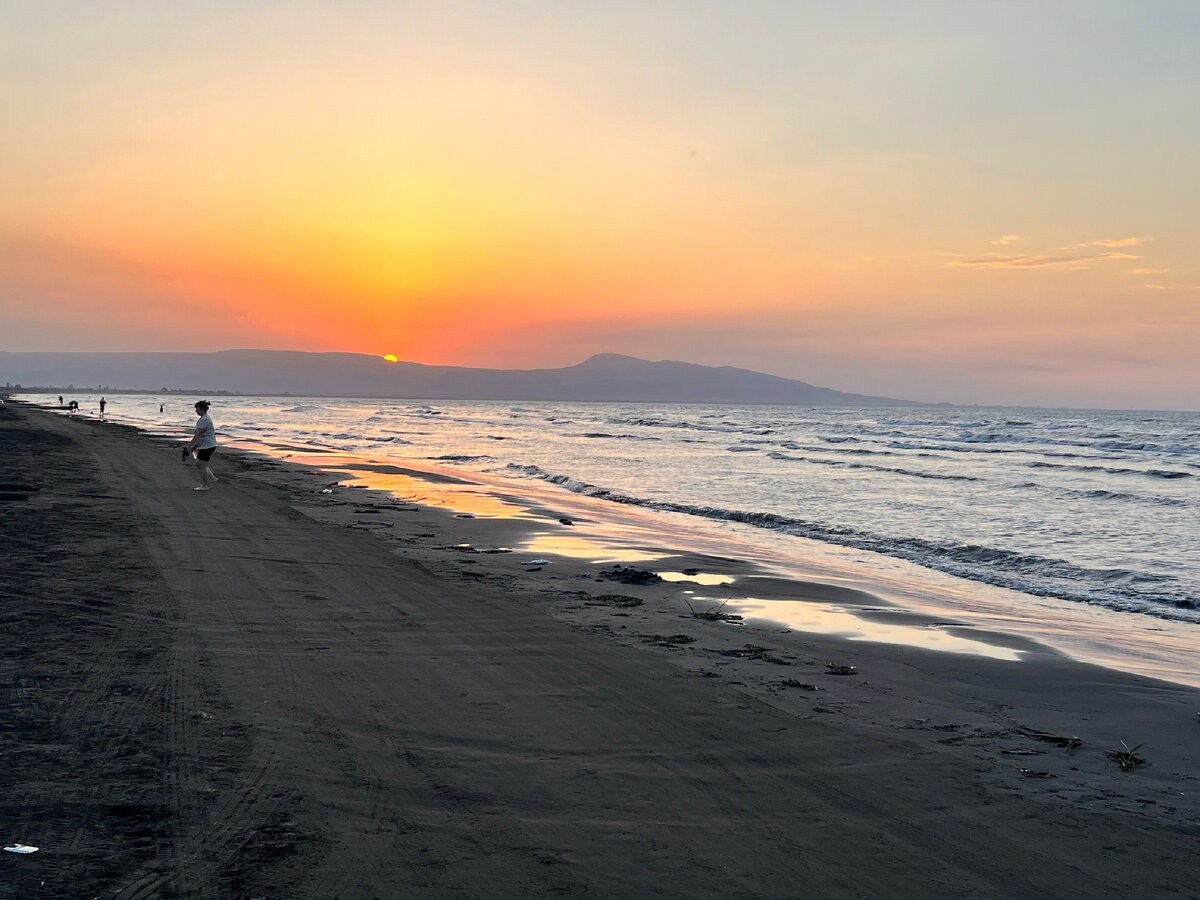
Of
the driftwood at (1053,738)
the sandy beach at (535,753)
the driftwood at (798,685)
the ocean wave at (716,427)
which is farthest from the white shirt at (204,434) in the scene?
the ocean wave at (716,427)

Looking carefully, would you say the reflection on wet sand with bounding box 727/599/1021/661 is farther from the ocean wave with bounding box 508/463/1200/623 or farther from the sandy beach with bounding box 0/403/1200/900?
the ocean wave with bounding box 508/463/1200/623

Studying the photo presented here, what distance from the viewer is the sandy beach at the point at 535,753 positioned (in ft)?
12.4

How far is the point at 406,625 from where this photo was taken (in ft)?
27.0

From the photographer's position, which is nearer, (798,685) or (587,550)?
(798,685)

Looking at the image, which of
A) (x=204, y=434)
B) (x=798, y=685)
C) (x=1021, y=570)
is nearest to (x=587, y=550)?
(x=1021, y=570)

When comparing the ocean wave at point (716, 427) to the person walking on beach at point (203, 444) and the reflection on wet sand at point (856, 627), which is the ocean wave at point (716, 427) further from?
the reflection on wet sand at point (856, 627)

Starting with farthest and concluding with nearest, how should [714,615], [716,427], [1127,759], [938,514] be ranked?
[716,427] → [938,514] → [714,615] → [1127,759]

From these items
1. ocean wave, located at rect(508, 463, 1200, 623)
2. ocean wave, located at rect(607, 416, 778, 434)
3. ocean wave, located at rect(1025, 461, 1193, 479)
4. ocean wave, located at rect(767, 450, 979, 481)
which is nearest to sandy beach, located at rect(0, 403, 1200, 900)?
ocean wave, located at rect(508, 463, 1200, 623)

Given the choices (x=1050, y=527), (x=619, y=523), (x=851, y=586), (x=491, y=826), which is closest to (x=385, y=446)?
(x=619, y=523)

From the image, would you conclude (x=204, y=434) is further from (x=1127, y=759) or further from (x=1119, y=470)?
(x=1119, y=470)

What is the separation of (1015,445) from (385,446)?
40570 mm

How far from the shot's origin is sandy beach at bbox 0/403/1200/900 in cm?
378

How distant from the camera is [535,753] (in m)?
5.12

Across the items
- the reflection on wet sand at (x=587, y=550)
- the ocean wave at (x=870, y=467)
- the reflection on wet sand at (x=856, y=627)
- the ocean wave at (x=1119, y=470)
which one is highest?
the ocean wave at (x=1119, y=470)
